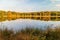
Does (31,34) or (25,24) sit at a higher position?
(25,24)

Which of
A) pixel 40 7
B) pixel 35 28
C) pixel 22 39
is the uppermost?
pixel 40 7

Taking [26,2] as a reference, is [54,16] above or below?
below

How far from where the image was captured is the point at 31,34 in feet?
7.99

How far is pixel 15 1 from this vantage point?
253cm

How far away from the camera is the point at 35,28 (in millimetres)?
2500

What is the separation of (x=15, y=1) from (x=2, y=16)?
333mm

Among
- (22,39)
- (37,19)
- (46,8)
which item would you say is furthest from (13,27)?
(46,8)

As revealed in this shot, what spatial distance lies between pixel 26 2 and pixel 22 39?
623mm

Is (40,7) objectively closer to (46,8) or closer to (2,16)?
(46,8)

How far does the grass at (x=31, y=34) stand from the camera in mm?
2414

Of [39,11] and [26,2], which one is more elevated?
[26,2]

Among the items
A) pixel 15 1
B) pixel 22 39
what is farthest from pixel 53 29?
pixel 15 1

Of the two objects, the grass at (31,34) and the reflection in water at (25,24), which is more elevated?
the reflection in water at (25,24)

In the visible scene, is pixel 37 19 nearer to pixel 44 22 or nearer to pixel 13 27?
pixel 44 22
